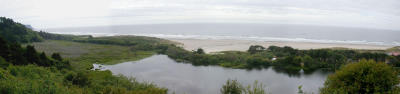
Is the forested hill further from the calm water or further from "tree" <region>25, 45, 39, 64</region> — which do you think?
the calm water

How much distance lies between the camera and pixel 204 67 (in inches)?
1700

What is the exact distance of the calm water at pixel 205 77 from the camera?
30672 millimetres

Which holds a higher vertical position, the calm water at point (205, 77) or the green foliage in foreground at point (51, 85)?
the green foliage in foreground at point (51, 85)

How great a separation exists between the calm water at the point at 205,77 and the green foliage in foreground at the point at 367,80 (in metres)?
11.7

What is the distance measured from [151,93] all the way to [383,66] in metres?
17.7

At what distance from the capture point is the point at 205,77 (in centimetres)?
3597

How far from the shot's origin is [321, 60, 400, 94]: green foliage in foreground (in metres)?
16.7

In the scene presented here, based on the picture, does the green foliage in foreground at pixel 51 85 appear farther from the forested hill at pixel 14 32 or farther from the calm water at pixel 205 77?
the forested hill at pixel 14 32

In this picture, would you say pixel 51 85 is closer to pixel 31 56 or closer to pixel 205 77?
pixel 31 56

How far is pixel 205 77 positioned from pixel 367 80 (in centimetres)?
2257

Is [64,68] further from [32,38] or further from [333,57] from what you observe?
[32,38]

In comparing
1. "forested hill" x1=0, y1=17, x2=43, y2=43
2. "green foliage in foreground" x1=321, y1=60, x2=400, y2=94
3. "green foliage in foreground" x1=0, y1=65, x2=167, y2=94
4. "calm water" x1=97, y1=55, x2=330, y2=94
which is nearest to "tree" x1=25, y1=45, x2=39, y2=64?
"green foliage in foreground" x1=0, y1=65, x2=167, y2=94

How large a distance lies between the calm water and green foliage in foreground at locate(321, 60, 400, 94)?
11.7 m

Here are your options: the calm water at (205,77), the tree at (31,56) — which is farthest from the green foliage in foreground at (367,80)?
the tree at (31,56)
